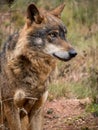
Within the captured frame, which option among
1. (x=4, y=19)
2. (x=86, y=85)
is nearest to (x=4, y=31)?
(x=4, y=19)

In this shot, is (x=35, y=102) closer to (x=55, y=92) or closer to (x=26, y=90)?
(x=26, y=90)

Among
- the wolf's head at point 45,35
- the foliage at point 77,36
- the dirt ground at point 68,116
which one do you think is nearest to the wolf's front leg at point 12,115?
the wolf's head at point 45,35

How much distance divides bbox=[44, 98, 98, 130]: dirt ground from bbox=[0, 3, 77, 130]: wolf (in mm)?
1143

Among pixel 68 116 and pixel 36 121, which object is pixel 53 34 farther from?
pixel 68 116

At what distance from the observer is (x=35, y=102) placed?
27.6 ft

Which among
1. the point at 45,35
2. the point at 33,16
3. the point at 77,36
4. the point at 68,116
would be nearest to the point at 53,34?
the point at 45,35

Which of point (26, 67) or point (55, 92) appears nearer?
point (26, 67)

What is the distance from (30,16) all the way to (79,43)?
640 centimetres

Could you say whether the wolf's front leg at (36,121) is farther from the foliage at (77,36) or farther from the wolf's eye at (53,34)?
the foliage at (77,36)

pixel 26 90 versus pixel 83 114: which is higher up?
pixel 26 90

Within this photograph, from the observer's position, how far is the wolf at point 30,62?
819cm

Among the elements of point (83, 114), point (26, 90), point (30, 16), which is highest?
point (30, 16)

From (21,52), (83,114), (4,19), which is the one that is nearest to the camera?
(21,52)

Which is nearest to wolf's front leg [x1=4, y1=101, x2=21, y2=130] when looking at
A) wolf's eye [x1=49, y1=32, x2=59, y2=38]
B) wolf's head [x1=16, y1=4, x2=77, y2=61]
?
wolf's head [x1=16, y1=4, x2=77, y2=61]
